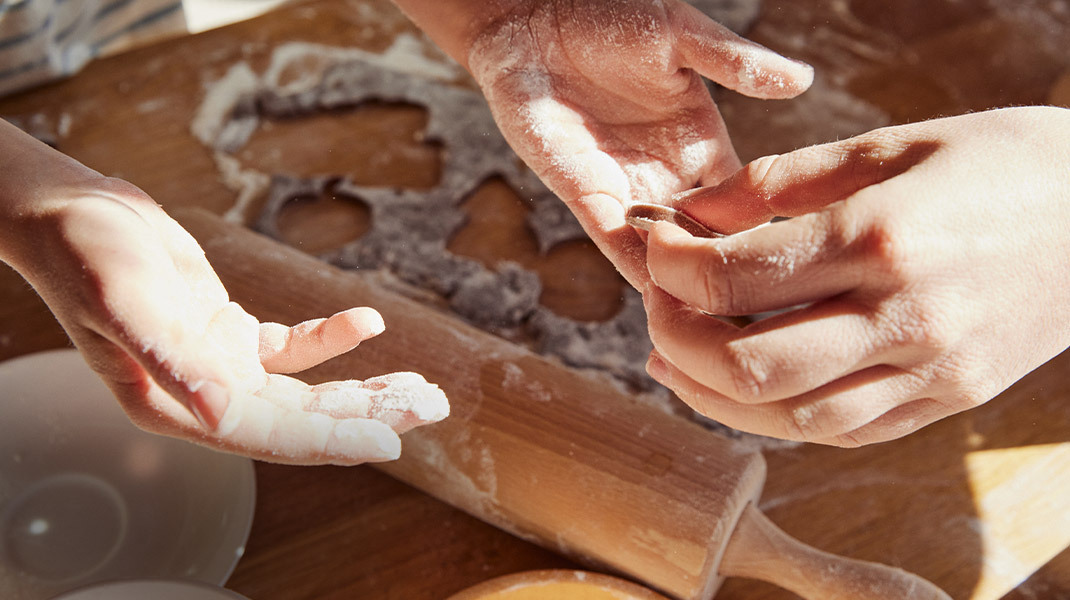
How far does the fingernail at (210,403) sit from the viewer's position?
1.49 ft

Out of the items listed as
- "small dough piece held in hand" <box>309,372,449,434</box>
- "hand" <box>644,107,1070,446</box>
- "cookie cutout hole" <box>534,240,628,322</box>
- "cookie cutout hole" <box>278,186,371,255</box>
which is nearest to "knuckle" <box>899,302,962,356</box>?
"hand" <box>644,107,1070,446</box>

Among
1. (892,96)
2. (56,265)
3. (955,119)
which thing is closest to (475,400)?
(56,265)

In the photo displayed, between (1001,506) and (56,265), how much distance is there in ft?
2.91

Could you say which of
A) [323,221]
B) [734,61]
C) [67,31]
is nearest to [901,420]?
[734,61]

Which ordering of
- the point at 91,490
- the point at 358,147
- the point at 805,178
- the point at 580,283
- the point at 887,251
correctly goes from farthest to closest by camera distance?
the point at 358,147
the point at 580,283
the point at 91,490
the point at 805,178
the point at 887,251

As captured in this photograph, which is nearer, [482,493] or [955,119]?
[955,119]

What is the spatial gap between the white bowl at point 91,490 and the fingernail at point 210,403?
24 centimetres

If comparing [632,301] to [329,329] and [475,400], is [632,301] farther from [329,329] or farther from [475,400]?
[329,329]

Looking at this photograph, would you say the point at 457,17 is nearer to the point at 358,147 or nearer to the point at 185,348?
the point at 358,147

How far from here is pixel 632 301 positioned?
2.96ft

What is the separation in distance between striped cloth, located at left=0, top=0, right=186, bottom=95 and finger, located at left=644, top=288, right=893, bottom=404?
3.57 feet

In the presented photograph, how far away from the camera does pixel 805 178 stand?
0.57 meters

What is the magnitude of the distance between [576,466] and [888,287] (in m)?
0.32

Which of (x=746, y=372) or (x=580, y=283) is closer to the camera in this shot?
(x=746, y=372)
